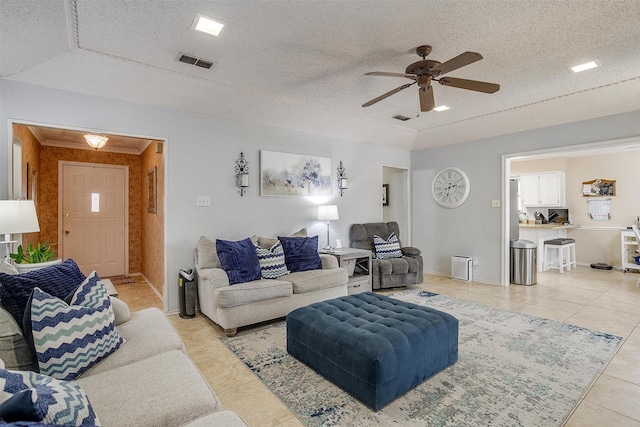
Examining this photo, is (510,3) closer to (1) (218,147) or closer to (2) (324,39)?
(2) (324,39)

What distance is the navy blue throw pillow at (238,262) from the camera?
3.39 metres

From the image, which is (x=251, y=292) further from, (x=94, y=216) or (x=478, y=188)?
(x=478, y=188)

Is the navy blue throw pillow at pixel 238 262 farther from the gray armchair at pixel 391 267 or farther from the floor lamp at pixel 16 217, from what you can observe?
the gray armchair at pixel 391 267

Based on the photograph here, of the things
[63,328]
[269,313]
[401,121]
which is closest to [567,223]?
[401,121]

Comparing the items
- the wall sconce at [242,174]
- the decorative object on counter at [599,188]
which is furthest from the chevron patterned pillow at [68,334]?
the decorative object on counter at [599,188]

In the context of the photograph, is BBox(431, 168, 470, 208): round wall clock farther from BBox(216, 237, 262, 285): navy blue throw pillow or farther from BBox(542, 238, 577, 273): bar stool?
BBox(216, 237, 262, 285): navy blue throw pillow

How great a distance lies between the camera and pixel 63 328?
4.90 ft

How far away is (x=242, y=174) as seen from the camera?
4.23 meters

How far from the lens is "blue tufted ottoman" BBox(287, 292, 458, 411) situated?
1954 millimetres

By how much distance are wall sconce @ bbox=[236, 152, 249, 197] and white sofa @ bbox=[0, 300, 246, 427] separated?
256cm

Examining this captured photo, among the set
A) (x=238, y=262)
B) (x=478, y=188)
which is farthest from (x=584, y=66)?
(x=238, y=262)

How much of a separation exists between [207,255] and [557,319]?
4.03 m

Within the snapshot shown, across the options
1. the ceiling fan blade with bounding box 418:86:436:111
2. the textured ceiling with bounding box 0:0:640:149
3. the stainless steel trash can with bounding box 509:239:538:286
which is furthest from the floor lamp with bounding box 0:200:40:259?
the stainless steel trash can with bounding box 509:239:538:286

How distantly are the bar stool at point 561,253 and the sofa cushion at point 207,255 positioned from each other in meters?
6.35
